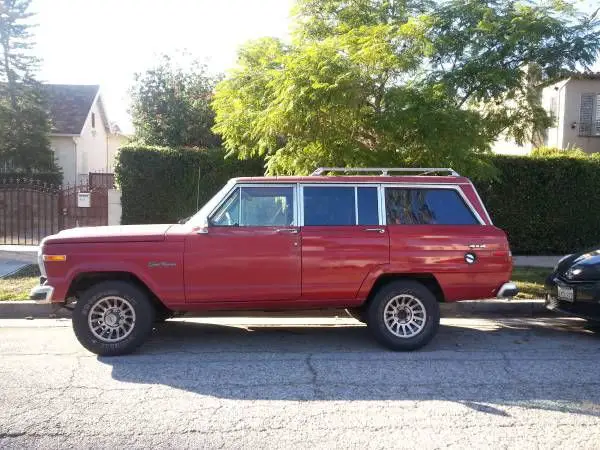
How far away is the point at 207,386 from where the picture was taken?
17.1 feet

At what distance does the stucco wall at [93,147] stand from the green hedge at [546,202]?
20.7m

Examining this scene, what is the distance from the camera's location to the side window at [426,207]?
6480mm

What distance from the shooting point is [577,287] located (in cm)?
717

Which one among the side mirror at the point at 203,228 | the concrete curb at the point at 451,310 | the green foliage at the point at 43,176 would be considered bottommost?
the concrete curb at the point at 451,310

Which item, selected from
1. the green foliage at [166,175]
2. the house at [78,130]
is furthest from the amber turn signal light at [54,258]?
the house at [78,130]

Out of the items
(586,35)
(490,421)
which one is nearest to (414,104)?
(586,35)

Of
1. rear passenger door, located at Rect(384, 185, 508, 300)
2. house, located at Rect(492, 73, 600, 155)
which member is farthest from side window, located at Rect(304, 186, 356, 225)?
house, located at Rect(492, 73, 600, 155)

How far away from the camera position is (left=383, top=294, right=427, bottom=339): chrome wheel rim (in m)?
6.36

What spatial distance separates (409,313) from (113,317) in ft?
10.1

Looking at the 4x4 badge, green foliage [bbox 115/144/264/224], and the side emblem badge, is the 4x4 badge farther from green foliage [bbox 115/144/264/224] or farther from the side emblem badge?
green foliage [bbox 115/144/264/224]

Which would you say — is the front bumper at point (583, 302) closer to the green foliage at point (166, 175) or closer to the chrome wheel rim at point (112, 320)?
the chrome wheel rim at point (112, 320)

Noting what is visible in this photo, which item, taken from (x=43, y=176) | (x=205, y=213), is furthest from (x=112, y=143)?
(x=205, y=213)

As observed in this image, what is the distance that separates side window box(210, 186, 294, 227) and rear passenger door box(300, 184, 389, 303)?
0.59ft

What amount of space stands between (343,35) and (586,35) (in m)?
4.16
